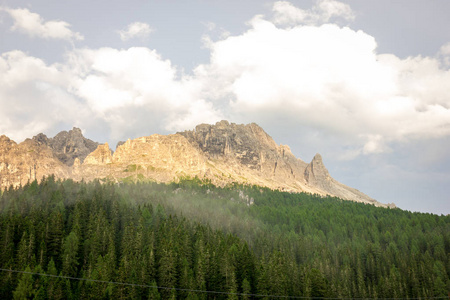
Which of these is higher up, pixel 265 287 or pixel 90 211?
pixel 90 211

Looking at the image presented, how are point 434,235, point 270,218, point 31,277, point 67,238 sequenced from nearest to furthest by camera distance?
point 31,277
point 67,238
point 434,235
point 270,218

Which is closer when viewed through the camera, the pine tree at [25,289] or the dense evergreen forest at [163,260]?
the pine tree at [25,289]

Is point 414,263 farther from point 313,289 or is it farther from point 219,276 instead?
point 219,276

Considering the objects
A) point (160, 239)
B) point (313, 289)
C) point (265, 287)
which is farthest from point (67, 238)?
point (313, 289)

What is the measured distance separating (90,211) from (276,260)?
67.8 m

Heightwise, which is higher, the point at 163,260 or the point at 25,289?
the point at 163,260

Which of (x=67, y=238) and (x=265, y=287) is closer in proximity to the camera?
(x=265, y=287)

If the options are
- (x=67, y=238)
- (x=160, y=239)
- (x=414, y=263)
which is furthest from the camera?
(x=414, y=263)

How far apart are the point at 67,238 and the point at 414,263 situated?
113294mm

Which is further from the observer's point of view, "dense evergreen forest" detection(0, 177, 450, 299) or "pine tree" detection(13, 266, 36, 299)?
"dense evergreen forest" detection(0, 177, 450, 299)

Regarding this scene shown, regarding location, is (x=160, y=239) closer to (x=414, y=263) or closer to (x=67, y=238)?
(x=67, y=238)

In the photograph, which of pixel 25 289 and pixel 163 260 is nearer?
pixel 25 289

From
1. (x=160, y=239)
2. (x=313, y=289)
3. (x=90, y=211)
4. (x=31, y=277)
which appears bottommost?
(x=313, y=289)

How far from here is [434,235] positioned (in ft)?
464
